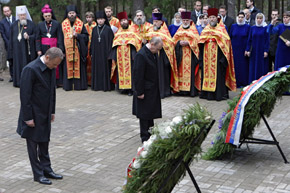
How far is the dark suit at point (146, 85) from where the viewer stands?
7.78 metres

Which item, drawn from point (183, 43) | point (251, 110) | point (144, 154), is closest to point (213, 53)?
point (183, 43)

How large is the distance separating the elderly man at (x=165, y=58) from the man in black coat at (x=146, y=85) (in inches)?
160

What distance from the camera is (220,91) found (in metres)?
11.7

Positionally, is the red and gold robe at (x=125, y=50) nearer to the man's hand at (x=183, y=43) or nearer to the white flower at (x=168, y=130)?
the man's hand at (x=183, y=43)

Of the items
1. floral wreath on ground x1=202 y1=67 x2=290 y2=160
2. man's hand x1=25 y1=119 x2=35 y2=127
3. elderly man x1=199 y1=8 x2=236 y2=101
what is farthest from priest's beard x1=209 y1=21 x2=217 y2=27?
man's hand x1=25 y1=119 x2=35 y2=127

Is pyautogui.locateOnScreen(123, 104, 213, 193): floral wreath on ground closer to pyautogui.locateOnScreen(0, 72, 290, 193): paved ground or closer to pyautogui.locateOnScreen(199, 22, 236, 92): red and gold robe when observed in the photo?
pyautogui.locateOnScreen(0, 72, 290, 193): paved ground

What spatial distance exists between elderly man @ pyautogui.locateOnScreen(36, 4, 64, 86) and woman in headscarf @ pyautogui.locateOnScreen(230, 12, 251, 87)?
4762 millimetres

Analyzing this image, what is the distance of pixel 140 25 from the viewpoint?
12.6 metres

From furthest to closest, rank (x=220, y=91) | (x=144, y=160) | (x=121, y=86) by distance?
(x=121, y=86) → (x=220, y=91) → (x=144, y=160)

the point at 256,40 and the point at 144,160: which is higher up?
the point at 256,40

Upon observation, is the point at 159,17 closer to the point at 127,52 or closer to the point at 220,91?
the point at 127,52

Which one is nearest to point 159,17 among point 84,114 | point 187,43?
point 187,43

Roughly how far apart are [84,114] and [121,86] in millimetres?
2403

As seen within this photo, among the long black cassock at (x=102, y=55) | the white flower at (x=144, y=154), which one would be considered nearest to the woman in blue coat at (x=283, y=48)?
the long black cassock at (x=102, y=55)
